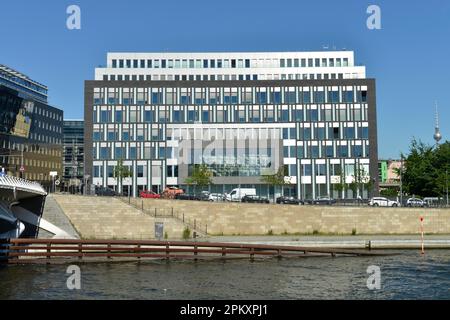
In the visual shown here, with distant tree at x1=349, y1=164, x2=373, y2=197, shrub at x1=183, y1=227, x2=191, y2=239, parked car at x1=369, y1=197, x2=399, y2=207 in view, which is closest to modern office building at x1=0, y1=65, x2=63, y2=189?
shrub at x1=183, y1=227, x2=191, y2=239

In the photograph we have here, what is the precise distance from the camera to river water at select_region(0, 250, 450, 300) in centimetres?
2848

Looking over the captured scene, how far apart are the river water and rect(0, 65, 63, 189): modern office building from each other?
69272 mm

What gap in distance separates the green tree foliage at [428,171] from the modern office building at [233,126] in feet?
49.3

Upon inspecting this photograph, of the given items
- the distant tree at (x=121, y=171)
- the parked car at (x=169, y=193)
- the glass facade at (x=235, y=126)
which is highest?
the glass facade at (x=235, y=126)

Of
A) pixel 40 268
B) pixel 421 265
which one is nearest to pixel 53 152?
pixel 40 268

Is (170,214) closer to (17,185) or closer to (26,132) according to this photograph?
(17,185)

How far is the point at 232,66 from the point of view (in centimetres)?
11200

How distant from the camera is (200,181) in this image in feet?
294

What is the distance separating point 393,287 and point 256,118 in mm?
75142

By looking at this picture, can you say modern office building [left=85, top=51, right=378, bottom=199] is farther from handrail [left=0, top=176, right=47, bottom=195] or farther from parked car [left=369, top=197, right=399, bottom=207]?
handrail [left=0, top=176, right=47, bottom=195]

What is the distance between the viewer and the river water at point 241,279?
28.5 m

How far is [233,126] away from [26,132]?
5440 cm

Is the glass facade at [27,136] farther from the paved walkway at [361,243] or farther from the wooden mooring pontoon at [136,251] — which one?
the paved walkway at [361,243]

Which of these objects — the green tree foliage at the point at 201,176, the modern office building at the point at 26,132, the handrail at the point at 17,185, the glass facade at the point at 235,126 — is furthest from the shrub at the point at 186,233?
the modern office building at the point at 26,132
